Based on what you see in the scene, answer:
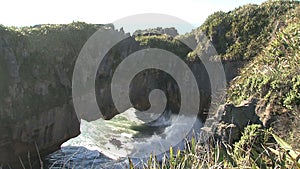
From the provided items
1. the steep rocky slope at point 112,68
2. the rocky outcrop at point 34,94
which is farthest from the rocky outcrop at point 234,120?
the rocky outcrop at point 34,94

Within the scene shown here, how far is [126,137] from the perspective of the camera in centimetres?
3281

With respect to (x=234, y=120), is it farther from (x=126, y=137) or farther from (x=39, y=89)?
(x=126, y=137)

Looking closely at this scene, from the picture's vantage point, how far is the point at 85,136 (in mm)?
33281

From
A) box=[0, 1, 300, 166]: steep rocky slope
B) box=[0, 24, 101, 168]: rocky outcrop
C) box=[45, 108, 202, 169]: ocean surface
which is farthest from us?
box=[45, 108, 202, 169]: ocean surface

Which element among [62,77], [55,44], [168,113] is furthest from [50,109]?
[168,113]

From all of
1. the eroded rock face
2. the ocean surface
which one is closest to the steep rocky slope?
the eroded rock face

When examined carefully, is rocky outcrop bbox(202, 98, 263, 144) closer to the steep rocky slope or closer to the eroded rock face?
the steep rocky slope

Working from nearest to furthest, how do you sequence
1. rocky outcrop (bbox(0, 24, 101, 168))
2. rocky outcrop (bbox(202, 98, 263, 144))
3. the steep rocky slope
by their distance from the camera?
rocky outcrop (bbox(202, 98, 263, 144))
the steep rocky slope
rocky outcrop (bbox(0, 24, 101, 168))

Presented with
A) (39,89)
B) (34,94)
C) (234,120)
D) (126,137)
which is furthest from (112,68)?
(234,120)

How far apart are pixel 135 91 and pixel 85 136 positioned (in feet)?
26.6

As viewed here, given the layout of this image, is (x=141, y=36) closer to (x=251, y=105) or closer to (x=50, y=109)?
(x=50, y=109)

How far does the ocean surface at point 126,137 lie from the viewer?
26.7 meters

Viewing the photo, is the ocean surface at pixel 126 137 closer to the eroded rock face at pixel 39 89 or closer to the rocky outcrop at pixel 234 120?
the eroded rock face at pixel 39 89

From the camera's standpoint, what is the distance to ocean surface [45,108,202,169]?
26719 millimetres
